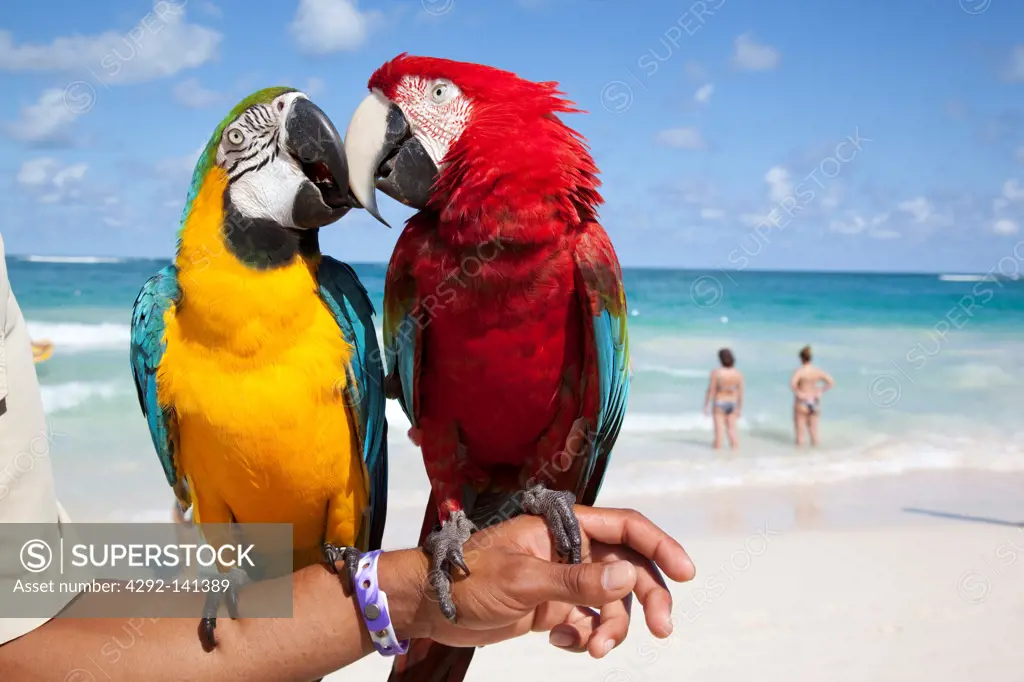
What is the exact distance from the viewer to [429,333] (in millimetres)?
1956

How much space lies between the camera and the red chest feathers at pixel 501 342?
6.04 feet

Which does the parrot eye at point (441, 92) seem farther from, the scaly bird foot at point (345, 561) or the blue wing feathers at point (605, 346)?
the scaly bird foot at point (345, 561)

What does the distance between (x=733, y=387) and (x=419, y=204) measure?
26.8 feet

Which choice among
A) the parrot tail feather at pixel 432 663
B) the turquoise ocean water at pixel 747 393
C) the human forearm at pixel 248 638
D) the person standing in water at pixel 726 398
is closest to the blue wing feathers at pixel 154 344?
the human forearm at pixel 248 638

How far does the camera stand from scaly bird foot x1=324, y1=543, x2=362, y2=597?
5.96ft

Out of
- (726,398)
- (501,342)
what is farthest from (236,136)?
(726,398)

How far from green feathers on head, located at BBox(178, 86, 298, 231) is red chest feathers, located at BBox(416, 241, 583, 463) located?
552 mm

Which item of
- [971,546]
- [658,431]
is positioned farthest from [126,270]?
[971,546]

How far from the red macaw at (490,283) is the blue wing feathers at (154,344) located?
0.54m

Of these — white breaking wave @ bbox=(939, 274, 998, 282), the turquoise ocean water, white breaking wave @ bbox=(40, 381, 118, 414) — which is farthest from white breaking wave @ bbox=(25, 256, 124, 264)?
white breaking wave @ bbox=(939, 274, 998, 282)

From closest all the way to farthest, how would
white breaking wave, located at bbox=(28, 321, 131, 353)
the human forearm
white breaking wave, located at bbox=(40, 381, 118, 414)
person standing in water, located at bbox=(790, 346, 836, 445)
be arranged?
the human forearm, person standing in water, located at bbox=(790, 346, 836, 445), white breaking wave, located at bbox=(40, 381, 118, 414), white breaking wave, located at bbox=(28, 321, 131, 353)

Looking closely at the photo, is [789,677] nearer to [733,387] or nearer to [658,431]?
[733,387]

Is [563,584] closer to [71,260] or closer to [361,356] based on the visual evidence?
[361,356]

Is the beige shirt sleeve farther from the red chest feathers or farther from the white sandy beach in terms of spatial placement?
the white sandy beach
